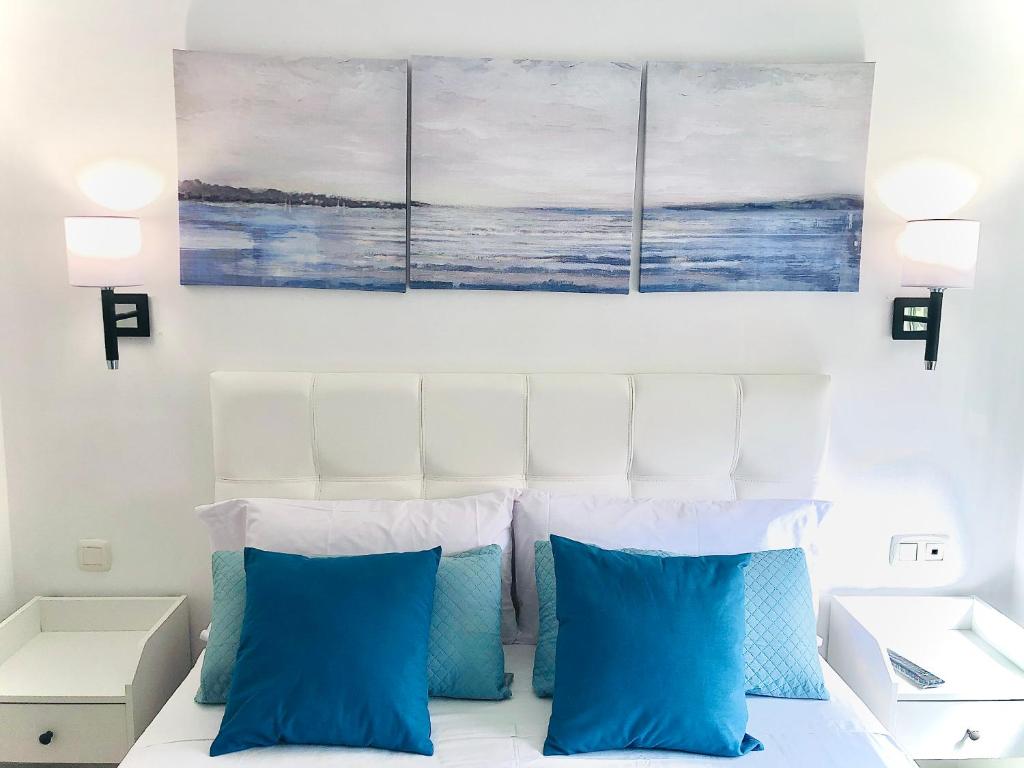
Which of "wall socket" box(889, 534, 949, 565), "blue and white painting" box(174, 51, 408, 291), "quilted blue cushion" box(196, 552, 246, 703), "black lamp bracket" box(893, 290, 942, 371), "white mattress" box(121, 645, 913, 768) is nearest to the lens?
"white mattress" box(121, 645, 913, 768)

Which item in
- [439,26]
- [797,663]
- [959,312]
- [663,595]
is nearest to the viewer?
[663,595]

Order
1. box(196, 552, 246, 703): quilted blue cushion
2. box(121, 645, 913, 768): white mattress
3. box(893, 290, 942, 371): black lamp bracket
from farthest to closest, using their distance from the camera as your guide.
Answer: box(893, 290, 942, 371): black lamp bracket
box(196, 552, 246, 703): quilted blue cushion
box(121, 645, 913, 768): white mattress

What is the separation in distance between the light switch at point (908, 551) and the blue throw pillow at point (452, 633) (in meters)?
1.25

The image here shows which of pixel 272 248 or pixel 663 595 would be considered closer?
pixel 663 595

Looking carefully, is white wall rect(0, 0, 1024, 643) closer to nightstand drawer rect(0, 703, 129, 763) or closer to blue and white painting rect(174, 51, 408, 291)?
blue and white painting rect(174, 51, 408, 291)

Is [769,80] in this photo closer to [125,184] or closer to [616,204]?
[616,204]

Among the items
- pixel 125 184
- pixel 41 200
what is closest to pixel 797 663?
pixel 125 184

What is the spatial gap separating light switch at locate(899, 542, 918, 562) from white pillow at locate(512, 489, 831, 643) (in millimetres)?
421

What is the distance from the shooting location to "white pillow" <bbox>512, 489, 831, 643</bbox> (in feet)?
6.50

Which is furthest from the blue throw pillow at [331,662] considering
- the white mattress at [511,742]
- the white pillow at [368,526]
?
the white pillow at [368,526]

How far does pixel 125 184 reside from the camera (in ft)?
6.93

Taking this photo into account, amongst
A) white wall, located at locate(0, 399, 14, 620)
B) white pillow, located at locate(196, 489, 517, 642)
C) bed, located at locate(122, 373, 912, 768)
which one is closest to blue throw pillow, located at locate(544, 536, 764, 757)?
white pillow, located at locate(196, 489, 517, 642)

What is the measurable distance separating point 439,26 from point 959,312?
1639 mm

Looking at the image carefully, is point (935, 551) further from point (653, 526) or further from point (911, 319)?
point (653, 526)
